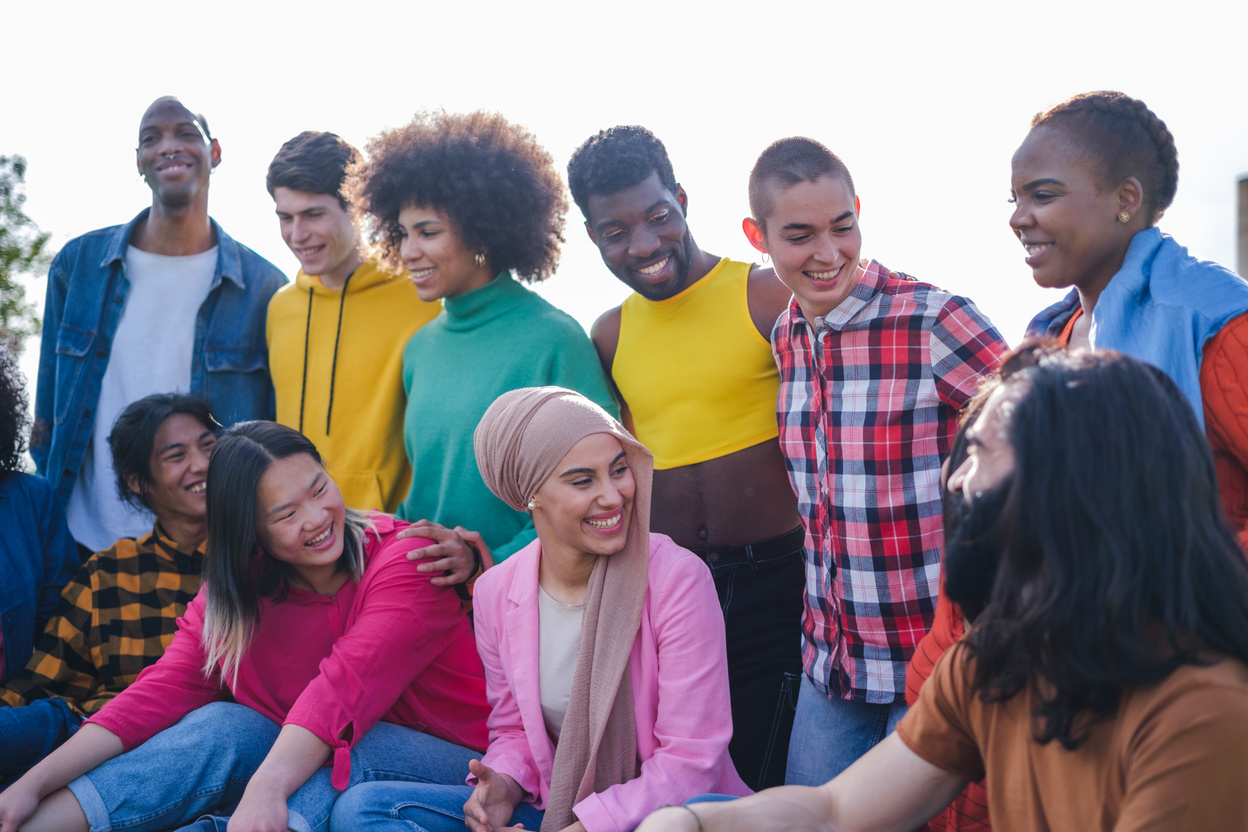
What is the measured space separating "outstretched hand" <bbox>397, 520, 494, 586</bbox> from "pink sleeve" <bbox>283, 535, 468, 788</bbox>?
0.03 metres

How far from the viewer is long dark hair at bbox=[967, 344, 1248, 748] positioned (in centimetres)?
158

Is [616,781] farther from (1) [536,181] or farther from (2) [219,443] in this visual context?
(1) [536,181]

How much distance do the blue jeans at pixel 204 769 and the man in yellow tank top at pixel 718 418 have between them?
1.05 meters

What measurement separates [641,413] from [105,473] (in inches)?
102

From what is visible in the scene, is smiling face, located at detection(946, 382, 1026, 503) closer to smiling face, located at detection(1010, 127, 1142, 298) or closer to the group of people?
the group of people

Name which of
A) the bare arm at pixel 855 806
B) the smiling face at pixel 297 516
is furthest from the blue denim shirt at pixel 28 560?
the bare arm at pixel 855 806

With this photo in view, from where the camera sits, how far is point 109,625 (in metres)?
3.81

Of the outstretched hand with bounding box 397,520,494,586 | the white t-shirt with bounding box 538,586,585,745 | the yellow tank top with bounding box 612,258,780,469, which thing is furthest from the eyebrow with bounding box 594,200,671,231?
the white t-shirt with bounding box 538,586,585,745

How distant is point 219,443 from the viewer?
11.3ft

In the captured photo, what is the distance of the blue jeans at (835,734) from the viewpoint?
3.02m

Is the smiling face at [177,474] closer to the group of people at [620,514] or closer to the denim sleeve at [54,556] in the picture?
the group of people at [620,514]

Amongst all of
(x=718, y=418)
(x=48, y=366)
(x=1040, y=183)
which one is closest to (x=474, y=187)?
(x=718, y=418)

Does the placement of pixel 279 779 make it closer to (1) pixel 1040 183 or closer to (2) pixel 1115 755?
(2) pixel 1115 755

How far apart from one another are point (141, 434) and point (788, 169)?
267 cm
